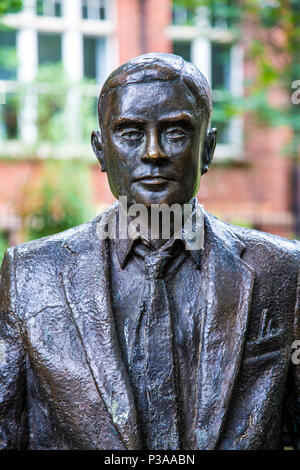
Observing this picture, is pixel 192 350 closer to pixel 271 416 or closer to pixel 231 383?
pixel 231 383

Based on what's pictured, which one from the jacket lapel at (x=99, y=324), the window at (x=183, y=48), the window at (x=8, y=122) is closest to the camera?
the jacket lapel at (x=99, y=324)

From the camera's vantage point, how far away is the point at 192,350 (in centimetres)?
246

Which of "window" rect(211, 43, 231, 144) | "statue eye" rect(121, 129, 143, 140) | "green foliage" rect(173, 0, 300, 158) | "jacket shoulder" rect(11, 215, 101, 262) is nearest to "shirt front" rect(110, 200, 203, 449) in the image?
"jacket shoulder" rect(11, 215, 101, 262)

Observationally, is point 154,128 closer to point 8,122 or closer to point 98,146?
point 98,146

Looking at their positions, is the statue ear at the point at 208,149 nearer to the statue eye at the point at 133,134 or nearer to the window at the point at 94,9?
the statue eye at the point at 133,134

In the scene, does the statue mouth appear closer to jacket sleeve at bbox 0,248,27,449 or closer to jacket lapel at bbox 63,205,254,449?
jacket lapel at bbox 63,205,254,449

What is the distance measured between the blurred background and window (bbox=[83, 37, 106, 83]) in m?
0.02

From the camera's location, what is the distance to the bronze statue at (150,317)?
2348mm

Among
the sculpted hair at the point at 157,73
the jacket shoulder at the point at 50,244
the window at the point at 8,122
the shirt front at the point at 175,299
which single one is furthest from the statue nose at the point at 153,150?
the window at the point at 8,122

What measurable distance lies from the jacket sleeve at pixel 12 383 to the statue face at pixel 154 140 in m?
0.59

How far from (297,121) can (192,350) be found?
7.96 m

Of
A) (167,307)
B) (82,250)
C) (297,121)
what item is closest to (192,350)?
(167,307)

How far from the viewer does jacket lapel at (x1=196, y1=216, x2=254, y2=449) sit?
2.32 m
